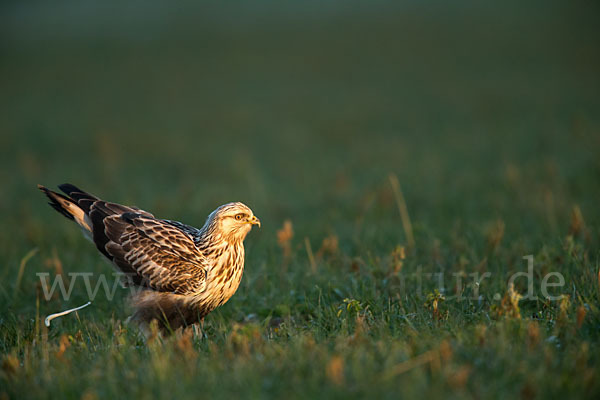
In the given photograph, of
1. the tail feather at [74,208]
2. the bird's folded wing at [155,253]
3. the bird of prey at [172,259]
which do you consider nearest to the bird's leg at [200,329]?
the bird of prey at [172,259]

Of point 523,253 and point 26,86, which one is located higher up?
point 26,86

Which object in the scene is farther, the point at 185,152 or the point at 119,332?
the point at 185,152

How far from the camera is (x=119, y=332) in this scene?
500 cm

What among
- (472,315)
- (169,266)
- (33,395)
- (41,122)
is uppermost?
(41,122)

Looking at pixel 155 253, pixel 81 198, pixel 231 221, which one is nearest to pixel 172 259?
pixel 155 253

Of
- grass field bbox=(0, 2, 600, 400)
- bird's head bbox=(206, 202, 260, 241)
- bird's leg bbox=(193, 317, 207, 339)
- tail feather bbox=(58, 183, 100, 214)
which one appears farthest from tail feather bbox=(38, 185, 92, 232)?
bird's leg bbox=(193, 317, 207, 339)

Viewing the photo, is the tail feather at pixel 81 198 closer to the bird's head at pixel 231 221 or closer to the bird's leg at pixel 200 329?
the bird's head at pixel 231 221

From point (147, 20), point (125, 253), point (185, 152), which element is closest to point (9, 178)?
point (185, 152)

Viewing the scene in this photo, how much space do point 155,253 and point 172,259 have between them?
0.63 feet

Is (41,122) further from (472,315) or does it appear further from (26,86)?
(472,315)

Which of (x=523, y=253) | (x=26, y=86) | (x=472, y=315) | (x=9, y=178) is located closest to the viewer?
(x=472, y=315)

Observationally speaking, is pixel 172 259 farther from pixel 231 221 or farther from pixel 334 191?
pixel 334 191

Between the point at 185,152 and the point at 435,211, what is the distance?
22.6ft

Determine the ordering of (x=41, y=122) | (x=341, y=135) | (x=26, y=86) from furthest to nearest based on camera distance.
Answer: (x=26, y=86) < (x=41, y=122) < (x=341, y=135)
